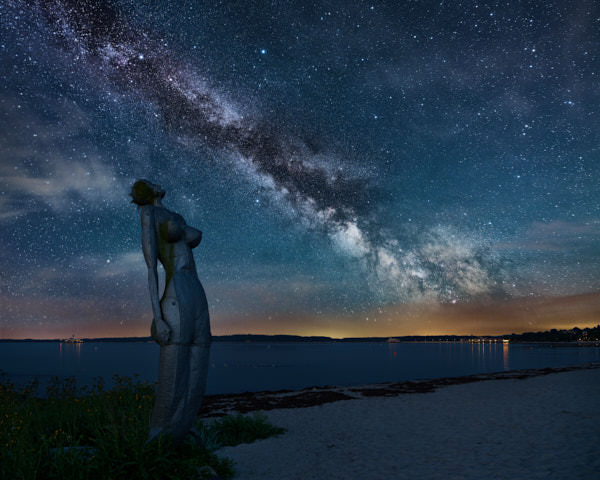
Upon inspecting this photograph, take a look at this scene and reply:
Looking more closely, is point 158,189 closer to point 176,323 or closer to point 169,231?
point 169,231

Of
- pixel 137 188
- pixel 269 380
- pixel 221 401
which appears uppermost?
pixel 137 188

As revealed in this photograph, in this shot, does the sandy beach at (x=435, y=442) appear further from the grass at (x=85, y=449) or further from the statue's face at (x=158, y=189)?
the statue's face at (x=158, y=189)

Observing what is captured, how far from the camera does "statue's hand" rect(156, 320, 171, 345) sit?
6.58 metres

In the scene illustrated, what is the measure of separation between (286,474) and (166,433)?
2370 mm

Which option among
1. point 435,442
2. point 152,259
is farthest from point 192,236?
point 435,442

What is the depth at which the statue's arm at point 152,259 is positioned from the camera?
260 inches

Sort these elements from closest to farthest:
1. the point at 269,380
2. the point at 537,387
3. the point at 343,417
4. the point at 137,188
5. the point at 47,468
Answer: the point at 47,468 → the point at 137,188 → the point at 343,417 → the point at 537,387 → the point at 269,380

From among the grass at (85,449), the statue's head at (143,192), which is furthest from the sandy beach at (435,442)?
the statue's head at (143,192)

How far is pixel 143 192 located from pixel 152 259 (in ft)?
4.43

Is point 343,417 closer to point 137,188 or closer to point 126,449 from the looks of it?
point 126,449

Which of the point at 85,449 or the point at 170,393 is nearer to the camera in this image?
the point at 85,449

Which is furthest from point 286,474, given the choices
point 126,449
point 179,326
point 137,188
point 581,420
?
point 581,420

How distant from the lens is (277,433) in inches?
443

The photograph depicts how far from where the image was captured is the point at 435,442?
9539mm
